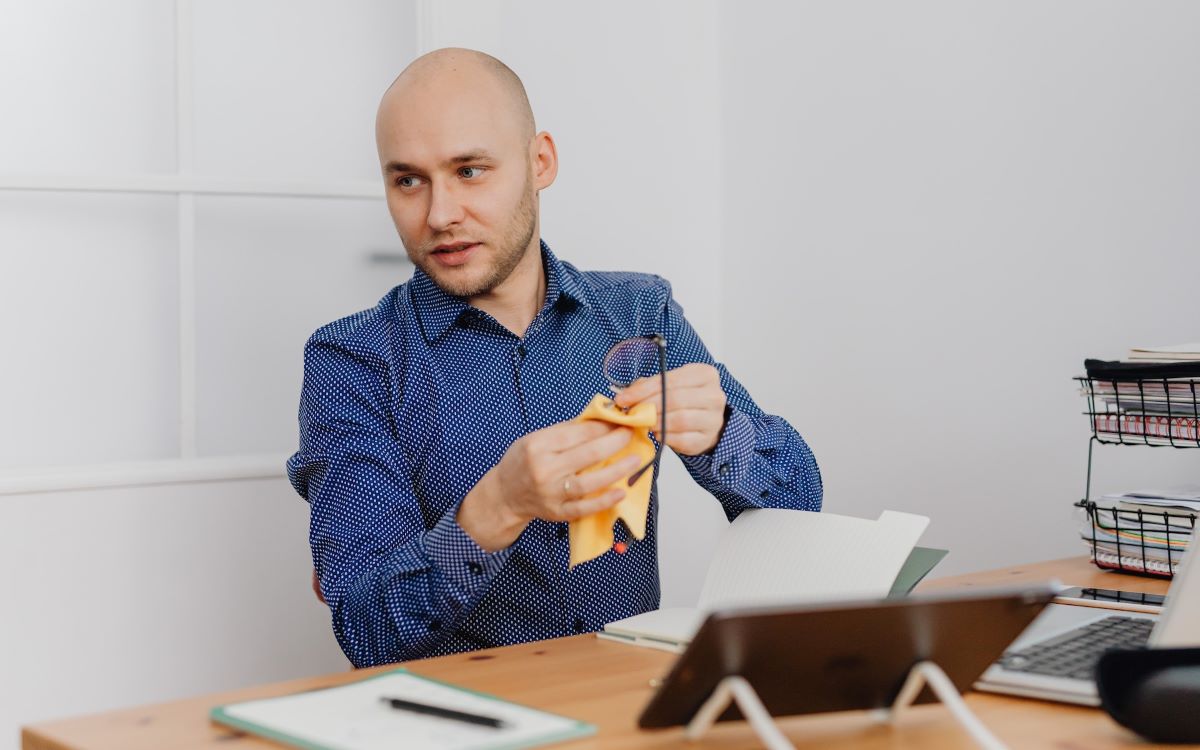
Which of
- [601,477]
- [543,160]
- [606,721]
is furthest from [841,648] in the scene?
[543,160]

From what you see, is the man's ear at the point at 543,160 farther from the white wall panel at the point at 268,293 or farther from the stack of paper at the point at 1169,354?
the stack of paper at the point at 1169,354

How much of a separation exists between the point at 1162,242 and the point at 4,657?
1807mm

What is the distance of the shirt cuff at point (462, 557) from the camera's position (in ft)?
4.48

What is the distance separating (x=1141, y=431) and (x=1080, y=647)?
59 centimetres

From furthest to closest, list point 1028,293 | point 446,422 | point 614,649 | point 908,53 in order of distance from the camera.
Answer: point 908,53 < point 1028,293 < point 446,422 < point 614,649

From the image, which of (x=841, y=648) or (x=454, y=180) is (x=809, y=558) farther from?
(x=454, y=180)

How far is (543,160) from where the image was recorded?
1.86 metres

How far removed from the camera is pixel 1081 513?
1804mm

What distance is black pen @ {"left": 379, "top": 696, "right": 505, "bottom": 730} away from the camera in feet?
3.06

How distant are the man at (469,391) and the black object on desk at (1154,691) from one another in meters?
0.57

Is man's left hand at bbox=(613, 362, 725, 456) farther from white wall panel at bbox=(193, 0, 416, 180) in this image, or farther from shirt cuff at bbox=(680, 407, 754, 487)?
white wall panel at bbox=(193, 0, 416, 180)

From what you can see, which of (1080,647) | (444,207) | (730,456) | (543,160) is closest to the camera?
(1080,647)

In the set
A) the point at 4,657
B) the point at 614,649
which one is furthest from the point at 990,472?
the point at 4,657

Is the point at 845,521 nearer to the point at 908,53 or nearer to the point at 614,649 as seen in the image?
the point at 614,649
